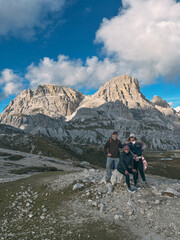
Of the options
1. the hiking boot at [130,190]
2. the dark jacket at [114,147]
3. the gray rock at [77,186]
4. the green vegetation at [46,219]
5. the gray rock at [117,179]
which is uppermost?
the dark jacket at [114,147]

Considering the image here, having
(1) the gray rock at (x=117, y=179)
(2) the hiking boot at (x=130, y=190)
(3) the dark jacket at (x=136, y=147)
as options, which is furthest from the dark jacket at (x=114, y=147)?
(2) the hiking boot at (x=130, y=190)

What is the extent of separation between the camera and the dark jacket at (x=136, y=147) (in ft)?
51.8

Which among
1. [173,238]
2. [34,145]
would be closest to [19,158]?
[34,145]

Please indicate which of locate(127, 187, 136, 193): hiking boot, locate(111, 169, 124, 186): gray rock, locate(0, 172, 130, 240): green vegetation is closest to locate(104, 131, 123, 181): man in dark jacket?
locate(111, 169, 124, 186): gray rock

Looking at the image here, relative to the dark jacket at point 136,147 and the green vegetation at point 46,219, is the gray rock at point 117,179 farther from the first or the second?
the green vegetation at point 46,219

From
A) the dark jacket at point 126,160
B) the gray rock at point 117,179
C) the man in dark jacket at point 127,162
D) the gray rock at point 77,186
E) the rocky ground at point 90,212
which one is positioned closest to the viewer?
the rocky ground at point 90,212

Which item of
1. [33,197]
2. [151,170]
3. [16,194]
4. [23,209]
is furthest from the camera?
[151,170]

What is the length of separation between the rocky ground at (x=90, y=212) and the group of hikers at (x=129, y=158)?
4.26 ft

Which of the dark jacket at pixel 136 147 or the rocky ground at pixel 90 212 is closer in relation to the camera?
the rocky ground at pixel 90 212

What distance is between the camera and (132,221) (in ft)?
35.6

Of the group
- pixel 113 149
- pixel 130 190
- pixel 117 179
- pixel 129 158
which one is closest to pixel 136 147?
pixel 129 158

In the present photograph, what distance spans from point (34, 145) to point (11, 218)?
336 feet

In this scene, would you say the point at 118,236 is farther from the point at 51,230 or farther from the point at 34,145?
the point at 34,145

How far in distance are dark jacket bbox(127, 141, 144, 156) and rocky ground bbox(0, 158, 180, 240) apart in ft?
9.71
